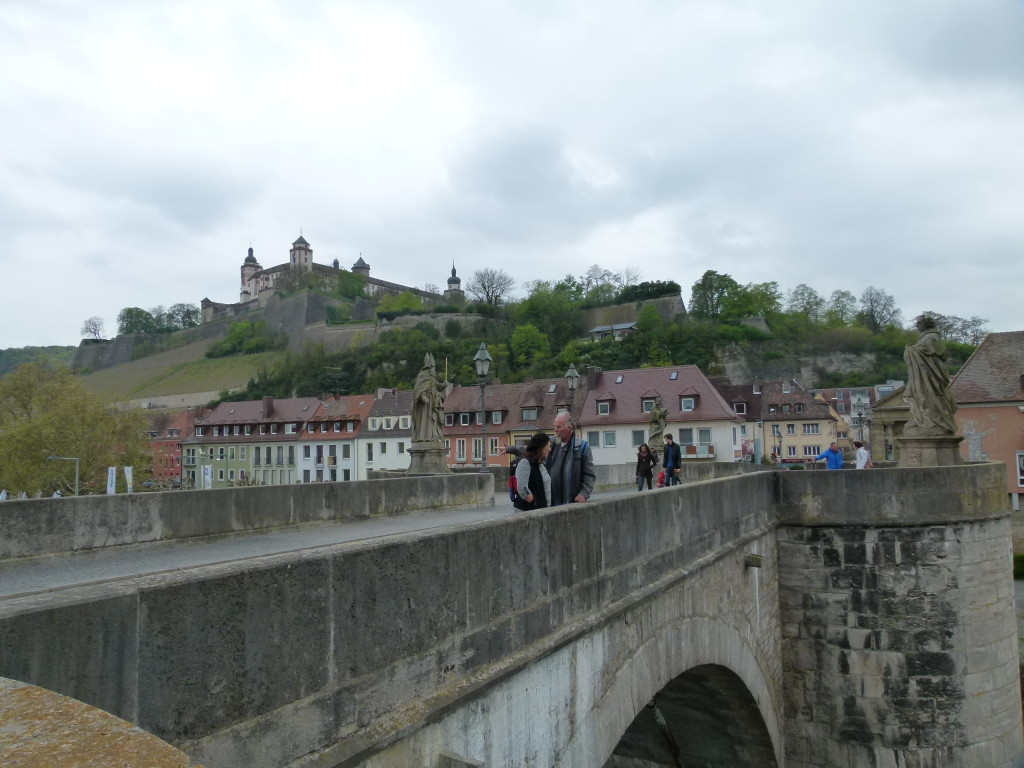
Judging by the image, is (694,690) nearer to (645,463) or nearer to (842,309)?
(645,463)

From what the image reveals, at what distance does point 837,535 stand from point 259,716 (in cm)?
1059

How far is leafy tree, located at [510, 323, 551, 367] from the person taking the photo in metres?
87.7

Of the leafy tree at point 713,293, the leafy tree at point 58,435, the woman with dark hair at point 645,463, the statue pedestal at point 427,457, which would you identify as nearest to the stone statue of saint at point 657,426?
the woman with dark hair at point 645,463

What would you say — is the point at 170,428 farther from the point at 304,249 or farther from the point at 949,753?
the point at 949,753

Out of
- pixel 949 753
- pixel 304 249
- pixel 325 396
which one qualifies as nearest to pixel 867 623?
pixel 949 753

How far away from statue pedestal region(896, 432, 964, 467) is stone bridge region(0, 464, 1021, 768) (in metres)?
0.88

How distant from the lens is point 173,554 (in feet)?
21.8

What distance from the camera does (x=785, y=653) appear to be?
37.9ft

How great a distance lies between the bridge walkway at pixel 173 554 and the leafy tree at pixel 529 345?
78.0 metres

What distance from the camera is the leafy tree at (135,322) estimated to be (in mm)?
131625

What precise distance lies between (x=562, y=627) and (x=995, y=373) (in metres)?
33.5

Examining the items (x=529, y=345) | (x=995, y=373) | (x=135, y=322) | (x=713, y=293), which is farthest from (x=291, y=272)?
(x=995, y=373)

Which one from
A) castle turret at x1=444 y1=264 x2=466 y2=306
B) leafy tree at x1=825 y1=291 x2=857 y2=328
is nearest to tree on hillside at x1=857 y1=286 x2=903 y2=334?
leafy tree at x1=825 y1=291 x2=857 y2=328

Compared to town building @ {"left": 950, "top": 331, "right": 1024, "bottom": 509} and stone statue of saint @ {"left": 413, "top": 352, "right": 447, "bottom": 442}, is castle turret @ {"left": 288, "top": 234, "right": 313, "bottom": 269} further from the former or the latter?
stone statue of saint @ {"left": 413, "top": 352, "right": 447, "bottom": 442}
